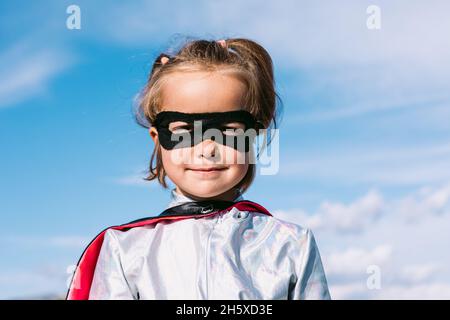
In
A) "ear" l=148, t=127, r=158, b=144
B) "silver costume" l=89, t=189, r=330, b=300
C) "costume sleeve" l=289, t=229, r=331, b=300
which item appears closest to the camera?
"silver costume" l=89, t=189, r=330, b=300

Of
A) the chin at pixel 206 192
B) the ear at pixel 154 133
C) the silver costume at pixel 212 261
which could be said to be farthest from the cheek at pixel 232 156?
the ear at pixel 154 133

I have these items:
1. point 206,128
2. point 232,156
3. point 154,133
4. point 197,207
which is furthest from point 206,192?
point 154,133

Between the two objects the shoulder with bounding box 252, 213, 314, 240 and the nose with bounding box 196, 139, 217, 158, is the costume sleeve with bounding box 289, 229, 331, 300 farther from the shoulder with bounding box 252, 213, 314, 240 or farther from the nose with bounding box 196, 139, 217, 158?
the nose with bounding box 196, 139, 217, 158

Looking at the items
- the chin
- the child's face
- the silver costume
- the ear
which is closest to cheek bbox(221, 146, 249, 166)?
the child's face

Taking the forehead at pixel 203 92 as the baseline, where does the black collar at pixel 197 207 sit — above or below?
below

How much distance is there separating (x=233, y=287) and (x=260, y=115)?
1.19 m

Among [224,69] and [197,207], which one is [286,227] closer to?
[197,207]

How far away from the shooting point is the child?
3.70m

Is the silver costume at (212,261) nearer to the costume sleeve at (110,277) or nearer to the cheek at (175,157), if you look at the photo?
the costume sleeve at (110,277)

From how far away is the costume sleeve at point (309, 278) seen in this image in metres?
3.77

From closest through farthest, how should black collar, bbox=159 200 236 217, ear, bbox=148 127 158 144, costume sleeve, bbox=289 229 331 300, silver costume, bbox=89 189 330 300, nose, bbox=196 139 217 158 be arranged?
1. silver costume, bbox=89 189 330 300
2. costume sleeve, bbox=289 229 331 300
3. nose, bbox=196 139 217 158
4. black collar, bbox=159 200 236 217
5. ear, bbox=148 127 158 144

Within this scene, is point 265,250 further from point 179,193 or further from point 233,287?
point 179,193

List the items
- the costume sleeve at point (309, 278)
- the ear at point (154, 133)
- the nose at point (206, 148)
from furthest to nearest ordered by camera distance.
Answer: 1. the ear at point (154, 133)
2. the nose at point (206, 148)
3. the costume sleeve at point (309, 278)

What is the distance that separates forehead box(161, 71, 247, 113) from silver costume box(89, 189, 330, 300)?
68cm
